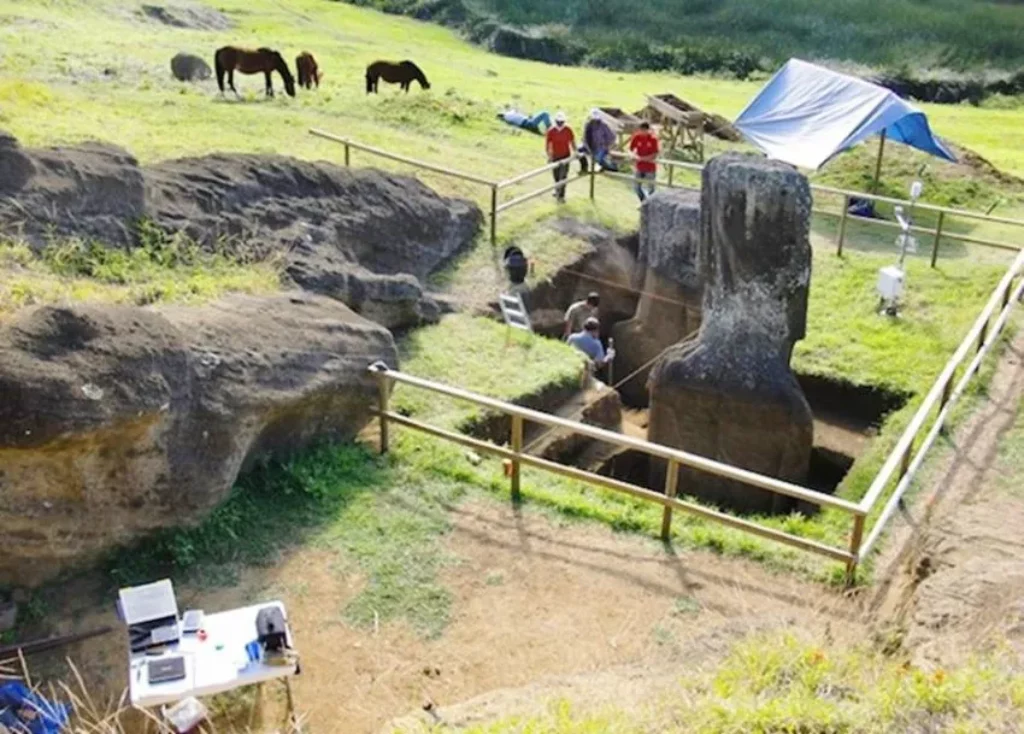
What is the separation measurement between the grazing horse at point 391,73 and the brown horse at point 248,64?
190 cm

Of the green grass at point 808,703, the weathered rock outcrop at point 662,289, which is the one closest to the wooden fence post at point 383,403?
the green grass at point 808,703

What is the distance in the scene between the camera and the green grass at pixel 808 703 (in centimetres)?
475

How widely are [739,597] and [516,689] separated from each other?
1965 mm

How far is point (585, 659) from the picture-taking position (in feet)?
23.0

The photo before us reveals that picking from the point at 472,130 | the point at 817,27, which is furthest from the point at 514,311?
the point at 817,27

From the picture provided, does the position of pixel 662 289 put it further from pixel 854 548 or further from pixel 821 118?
pixel 854 548

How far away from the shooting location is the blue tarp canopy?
702 inches

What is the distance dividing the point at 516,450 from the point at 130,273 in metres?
4.12

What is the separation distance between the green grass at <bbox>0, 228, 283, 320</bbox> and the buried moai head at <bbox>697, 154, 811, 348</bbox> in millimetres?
4491

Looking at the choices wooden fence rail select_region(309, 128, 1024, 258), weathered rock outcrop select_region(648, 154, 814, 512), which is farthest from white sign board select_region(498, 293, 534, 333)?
weathered rock outcrop select_region(648, 154, 814, 512)

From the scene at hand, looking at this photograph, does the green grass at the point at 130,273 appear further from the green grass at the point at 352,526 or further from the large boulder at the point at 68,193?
the green grass at the point at 352,526

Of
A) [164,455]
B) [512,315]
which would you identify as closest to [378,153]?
[512,315]

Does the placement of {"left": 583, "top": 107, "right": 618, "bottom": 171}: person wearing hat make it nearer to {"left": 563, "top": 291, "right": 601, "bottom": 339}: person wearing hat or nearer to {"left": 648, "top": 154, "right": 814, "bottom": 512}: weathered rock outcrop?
{"left": 563, "top": 291, "right": 601, "bottom": 339}: person wearing hat

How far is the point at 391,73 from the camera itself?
2514cm
